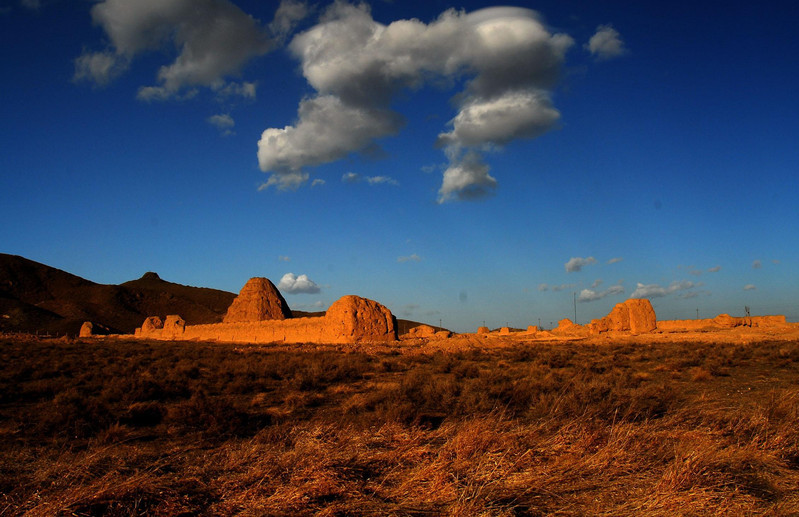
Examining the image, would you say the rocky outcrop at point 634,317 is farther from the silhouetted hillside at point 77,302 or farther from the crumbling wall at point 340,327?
the silhouetted hillside at point 77,302

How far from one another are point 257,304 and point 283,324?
512 inches

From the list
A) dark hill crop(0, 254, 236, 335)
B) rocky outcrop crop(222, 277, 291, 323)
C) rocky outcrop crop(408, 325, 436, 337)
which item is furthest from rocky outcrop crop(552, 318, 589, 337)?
dark hill crop(0, 254, 236, 335)

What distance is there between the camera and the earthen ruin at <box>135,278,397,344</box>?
25.8m

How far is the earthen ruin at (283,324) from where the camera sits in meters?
25.8

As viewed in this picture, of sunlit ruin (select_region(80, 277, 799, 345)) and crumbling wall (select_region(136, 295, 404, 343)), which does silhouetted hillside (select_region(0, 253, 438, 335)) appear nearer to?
sunlit ruin (select_region(80, 277, 799, 345))

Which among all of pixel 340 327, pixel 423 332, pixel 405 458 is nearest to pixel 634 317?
pixel 423 332

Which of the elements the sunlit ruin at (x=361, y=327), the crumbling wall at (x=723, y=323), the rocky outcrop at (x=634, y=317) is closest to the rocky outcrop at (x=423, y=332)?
the sunlit ruin at (x=361, y=327)

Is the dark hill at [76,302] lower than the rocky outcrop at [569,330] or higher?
higher

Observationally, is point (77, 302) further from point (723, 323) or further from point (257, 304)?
point (723, 323)

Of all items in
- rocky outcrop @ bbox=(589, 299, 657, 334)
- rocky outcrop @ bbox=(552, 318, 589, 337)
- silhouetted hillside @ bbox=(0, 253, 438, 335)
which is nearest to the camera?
rocky outcrop @ bbox=(589, 299, 657, 334)

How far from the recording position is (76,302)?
7425 cm

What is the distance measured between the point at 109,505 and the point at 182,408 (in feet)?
16.8

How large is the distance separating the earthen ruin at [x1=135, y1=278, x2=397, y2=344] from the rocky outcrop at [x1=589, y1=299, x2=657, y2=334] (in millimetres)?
18032

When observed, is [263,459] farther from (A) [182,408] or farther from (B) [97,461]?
(A) [182,408]
